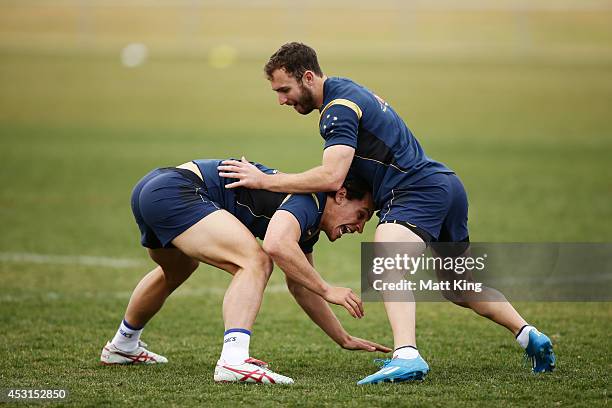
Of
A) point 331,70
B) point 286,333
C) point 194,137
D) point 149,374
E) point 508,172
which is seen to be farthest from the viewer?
point 331,70

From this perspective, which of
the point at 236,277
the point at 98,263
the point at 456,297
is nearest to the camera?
the point at 236,277

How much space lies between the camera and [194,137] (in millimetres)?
28266

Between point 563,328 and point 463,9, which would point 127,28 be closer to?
point 463,9

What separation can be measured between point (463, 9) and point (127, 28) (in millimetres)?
15333

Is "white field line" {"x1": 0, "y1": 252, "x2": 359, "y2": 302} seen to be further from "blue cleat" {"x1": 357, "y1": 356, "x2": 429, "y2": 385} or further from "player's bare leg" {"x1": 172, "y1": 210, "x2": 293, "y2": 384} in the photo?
"blue cleat" {"x1": 357, "y1": 356, "x2": 429, "y2": 385}

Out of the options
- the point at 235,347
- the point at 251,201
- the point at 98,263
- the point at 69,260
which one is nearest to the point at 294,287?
the point at 251,201

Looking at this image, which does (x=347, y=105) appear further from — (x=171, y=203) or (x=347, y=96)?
(x=171, y=203)

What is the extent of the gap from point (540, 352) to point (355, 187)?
1774 millimetres

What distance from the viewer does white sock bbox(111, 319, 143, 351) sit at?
310 inches

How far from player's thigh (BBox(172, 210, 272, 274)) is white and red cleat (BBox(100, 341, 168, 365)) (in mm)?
1182

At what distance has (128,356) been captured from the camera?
25.9 ft

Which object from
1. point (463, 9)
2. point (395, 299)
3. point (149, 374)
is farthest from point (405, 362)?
point (463, 9)

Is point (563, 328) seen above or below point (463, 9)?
below

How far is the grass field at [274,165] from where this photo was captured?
721cm
